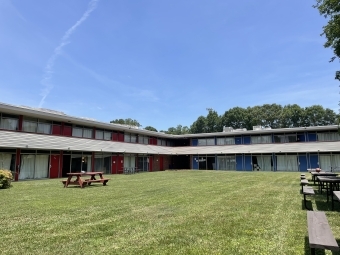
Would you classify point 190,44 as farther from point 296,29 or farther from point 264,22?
point 296,29

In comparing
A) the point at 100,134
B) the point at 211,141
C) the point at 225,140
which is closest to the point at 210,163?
the point at 211,141

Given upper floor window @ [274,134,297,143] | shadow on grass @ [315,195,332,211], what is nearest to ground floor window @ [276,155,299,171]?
upper floor window @ [274,134,297,143]

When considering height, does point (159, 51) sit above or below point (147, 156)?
above

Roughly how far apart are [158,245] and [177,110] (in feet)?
158

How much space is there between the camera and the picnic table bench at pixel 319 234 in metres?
2.89

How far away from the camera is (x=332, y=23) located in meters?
11.5

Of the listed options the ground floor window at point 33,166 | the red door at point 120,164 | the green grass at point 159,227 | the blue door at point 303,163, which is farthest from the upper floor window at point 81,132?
the blue door at point 303,163

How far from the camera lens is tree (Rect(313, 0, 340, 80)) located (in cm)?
1063

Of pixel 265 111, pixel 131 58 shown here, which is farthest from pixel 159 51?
pixel 265 111

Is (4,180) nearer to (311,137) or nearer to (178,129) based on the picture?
(311,137)

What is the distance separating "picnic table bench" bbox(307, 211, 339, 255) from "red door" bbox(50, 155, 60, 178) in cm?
2082

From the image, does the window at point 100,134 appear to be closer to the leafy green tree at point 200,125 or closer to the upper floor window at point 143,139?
the upper floor window at point 143,139

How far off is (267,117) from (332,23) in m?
53.7

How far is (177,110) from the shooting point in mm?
51969
